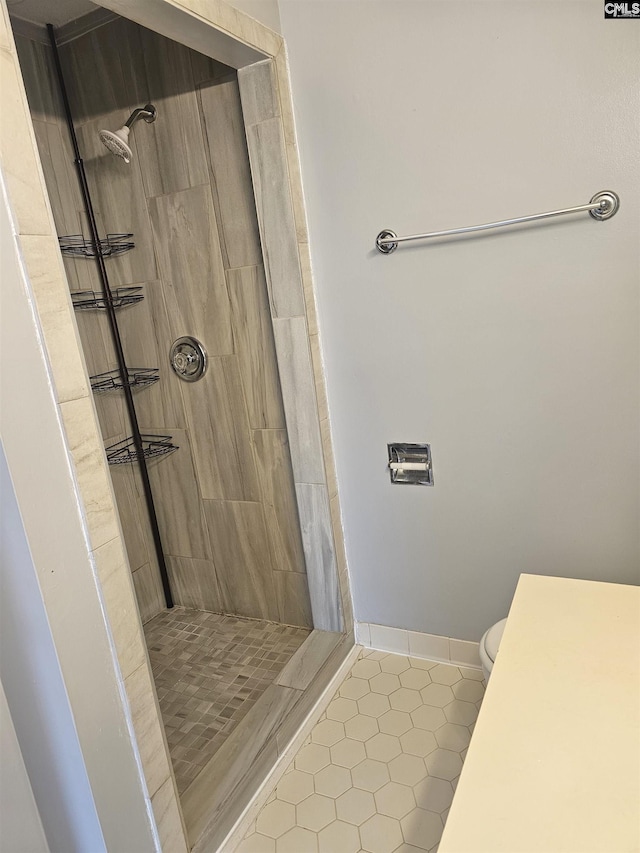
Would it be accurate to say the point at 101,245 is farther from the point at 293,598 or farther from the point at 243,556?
the point at 293,598

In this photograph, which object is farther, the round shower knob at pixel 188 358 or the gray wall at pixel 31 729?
the round shower knob at pixel 188 358

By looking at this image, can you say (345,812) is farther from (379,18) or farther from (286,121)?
(379,18)

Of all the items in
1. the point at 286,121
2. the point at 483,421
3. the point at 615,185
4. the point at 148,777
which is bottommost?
the point at 148,777

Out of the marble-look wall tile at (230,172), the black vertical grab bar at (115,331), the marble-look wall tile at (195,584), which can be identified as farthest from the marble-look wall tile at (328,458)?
the black vertical grab bar at (115,331)

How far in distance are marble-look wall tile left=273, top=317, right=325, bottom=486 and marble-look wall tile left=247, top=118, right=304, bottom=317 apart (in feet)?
0.22

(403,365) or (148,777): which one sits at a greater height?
(403,365)

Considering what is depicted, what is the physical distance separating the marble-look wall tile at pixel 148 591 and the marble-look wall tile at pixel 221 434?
47cm

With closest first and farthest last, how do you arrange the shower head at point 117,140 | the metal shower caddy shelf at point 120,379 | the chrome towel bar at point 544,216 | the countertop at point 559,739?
the countertop at point 559,739 < the chrome towel bar at point 544,216 < the shower head at point 117,140 < the metal shower caddy shelf at point 120,379

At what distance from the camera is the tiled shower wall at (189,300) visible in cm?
197

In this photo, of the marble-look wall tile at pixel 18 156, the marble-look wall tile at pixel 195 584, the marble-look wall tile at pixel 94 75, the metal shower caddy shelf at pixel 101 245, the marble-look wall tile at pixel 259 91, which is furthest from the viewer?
the marble-look wall tile at pixel 195 584

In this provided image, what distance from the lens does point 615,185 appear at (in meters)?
1.44

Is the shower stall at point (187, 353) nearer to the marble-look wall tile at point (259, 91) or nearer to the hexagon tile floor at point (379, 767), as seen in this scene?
the marble-look wall tile at point (259, 91)

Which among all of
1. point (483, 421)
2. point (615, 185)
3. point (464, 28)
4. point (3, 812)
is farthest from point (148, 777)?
point (464, 28)

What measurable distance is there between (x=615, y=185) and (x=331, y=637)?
1669 mm
